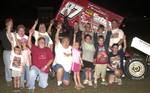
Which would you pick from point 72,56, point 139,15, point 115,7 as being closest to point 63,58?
point 72,56

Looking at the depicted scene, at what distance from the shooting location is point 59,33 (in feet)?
39.8

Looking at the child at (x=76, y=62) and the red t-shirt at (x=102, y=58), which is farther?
the red t-shirt at (x=102, y=58)

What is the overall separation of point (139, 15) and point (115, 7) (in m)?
4.79

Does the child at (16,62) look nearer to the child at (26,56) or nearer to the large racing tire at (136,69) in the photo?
the child at (26,56)

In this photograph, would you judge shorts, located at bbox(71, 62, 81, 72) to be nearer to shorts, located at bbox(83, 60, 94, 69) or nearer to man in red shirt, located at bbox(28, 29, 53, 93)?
shorts, located at bbox(83, 60, 94, 69)

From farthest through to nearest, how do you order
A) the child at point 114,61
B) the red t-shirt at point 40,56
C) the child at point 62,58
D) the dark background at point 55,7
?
the dark background at point 55,7 → the child at point 114,61 → the child at point 62,58 → the red t-shirt at point 40,56

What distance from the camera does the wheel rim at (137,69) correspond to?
11.9 meters

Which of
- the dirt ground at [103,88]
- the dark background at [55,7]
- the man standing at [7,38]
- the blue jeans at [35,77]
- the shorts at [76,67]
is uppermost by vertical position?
the dark background at [55,7]

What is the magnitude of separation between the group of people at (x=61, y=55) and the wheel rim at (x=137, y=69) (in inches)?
13.3

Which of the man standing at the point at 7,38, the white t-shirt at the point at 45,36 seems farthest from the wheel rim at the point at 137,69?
the man standing at the point at 7,38

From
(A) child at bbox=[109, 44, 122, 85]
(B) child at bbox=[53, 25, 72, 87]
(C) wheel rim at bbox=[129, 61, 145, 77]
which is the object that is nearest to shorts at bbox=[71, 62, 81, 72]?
(B) child at bbox=[53, 25, 72, 87]

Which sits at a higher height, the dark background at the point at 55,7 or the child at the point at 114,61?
the dark background at the point at 55,7

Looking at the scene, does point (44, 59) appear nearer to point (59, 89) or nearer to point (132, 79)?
point (59, 89)

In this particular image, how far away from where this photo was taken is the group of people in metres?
10.7
